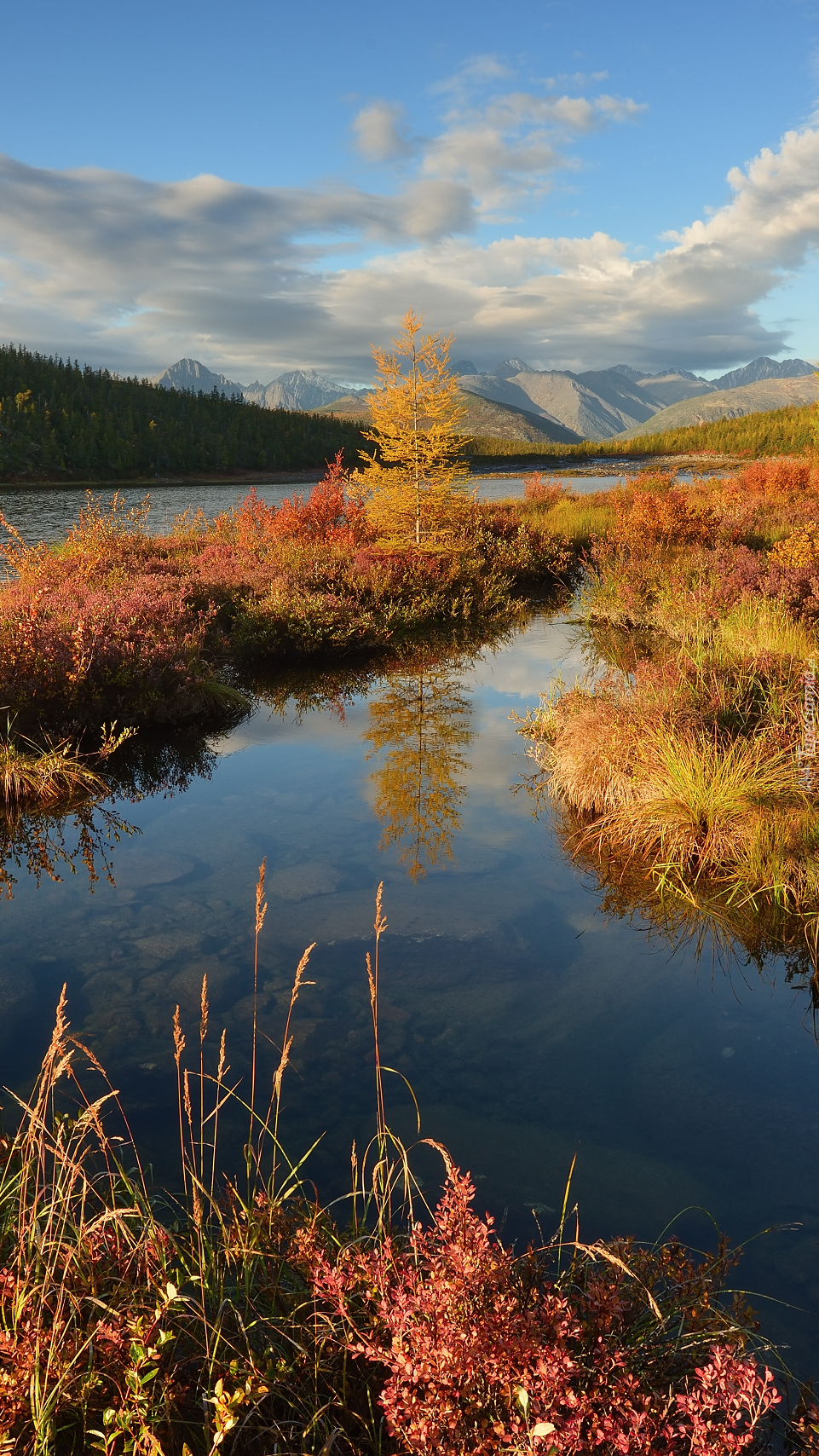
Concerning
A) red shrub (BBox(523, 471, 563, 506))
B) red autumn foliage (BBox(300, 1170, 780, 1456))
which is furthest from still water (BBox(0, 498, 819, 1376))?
red shrub (BBox(523, 471, 563, 506))

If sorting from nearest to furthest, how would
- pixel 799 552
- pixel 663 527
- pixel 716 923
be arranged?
pixel 716 923
pixel 799 552
pixel 663 527

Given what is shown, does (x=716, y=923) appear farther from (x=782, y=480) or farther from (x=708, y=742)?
(x=782, y=480)

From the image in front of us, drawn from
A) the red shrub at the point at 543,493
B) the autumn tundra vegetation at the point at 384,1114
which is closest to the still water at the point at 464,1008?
the autumn tundra vegetation at the point at 384,1114

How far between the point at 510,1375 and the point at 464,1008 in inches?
110

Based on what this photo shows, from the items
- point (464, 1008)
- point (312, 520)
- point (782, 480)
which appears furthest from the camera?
point (782, 480)

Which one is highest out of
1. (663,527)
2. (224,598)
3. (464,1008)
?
(663,527)

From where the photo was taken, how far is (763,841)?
18.6 ft

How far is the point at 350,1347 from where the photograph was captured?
190 centimetres

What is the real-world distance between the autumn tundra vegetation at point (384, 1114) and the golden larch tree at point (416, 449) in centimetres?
9

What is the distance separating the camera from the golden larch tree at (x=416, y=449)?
18.8 meters

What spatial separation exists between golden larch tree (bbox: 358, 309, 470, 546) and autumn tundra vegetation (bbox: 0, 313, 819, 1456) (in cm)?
9

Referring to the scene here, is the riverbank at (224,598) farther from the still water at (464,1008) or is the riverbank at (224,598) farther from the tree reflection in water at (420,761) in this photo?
the tree reflection in water at (420,761)

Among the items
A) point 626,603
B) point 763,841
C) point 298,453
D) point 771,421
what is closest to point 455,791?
point 763,841

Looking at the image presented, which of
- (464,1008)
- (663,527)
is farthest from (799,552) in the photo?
(464,1008)
